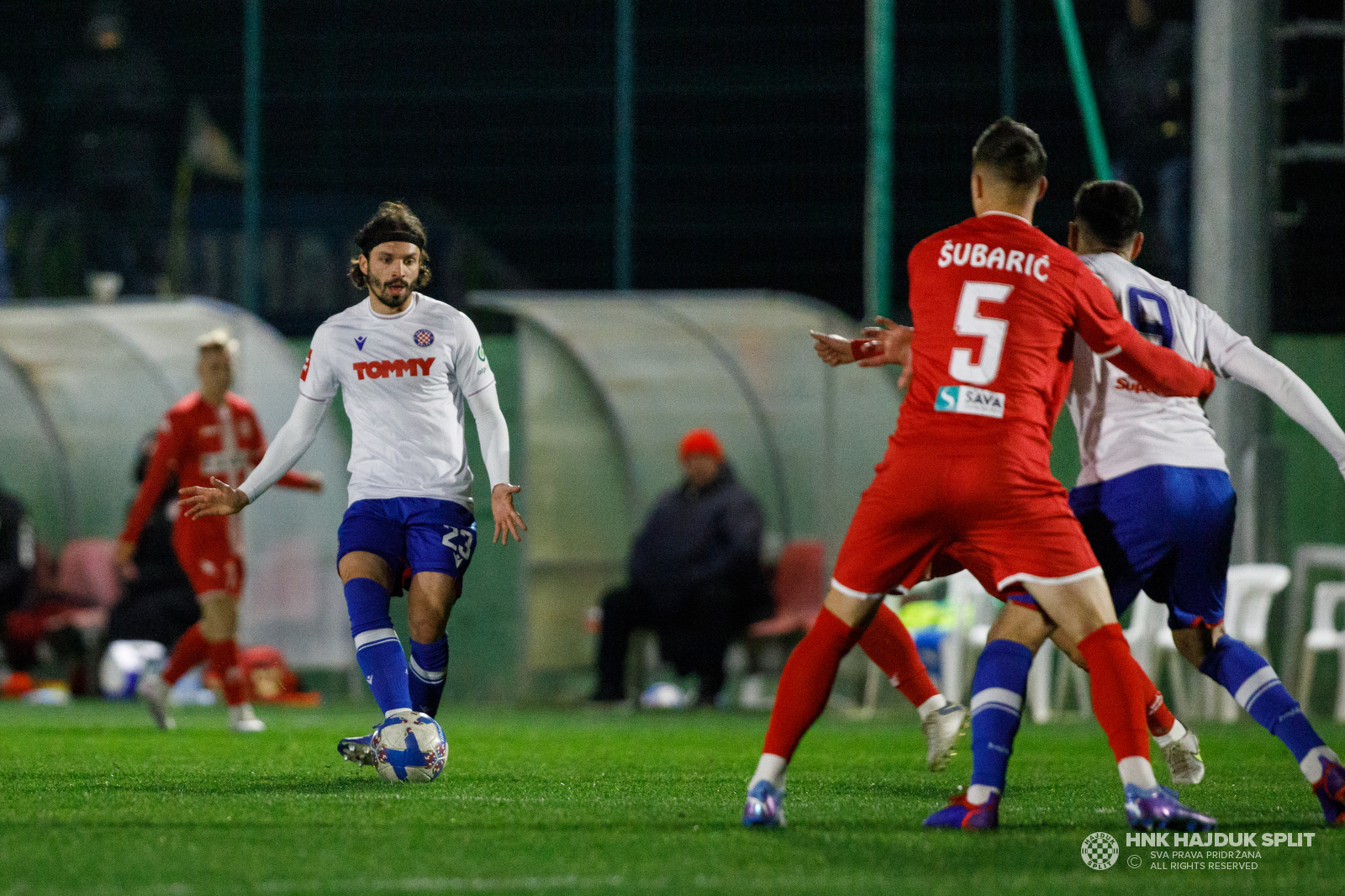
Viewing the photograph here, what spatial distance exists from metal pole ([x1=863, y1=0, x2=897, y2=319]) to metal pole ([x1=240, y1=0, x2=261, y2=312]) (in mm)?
4855

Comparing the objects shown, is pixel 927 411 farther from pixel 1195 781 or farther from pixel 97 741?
pixel 97 741

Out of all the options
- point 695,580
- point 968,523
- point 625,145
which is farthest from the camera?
point 625,145

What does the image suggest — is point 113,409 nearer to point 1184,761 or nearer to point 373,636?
point 373,636

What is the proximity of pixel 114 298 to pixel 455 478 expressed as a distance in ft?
34.2

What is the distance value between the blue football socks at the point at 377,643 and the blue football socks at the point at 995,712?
219 cm

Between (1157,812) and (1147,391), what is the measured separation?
1300 millimetres

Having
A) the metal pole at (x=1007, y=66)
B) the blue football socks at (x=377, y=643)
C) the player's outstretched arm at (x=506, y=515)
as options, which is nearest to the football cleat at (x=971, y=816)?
the player's outstretched arm at (x=506, y=515)

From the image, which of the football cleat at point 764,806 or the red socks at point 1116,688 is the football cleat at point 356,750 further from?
the red socks at point 1116,688

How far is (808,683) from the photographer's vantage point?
17.6 ft

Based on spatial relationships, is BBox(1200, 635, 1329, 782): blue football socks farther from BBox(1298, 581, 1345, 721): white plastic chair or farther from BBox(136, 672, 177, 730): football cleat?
BBox(1298, 581, 1345, 721): white plastic chair

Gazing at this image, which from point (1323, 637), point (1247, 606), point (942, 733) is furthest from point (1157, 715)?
point (1323, 637)

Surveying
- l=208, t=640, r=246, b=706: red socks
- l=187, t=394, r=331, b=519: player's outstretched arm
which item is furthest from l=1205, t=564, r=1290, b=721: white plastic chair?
l=187, t=394, r=331, b=519: player's outstretched arm

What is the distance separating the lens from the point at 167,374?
1627cm

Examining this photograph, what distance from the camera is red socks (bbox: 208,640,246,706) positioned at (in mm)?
10656
